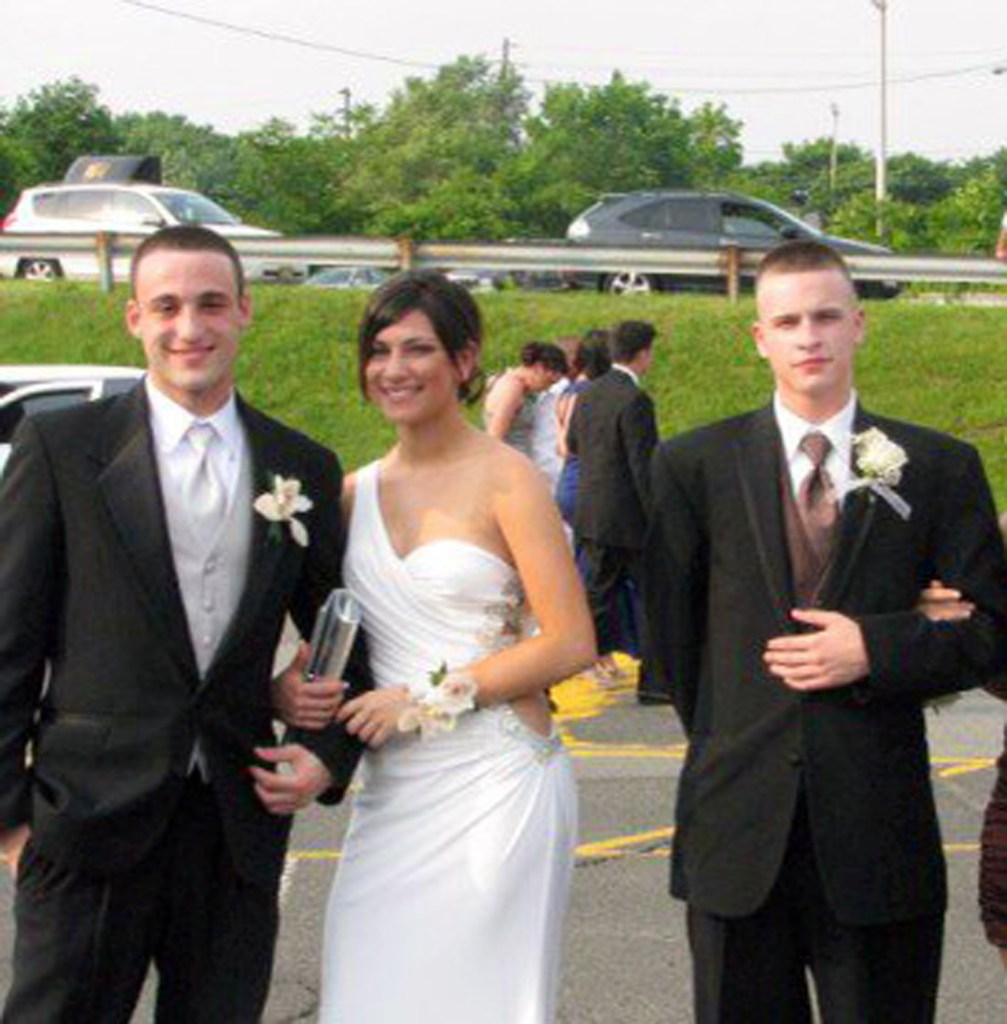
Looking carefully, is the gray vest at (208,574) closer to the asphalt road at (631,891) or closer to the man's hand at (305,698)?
the man's hand at (305,698)

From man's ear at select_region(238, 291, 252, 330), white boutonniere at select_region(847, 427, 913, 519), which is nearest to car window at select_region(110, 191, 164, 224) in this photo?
man's ear at select_region(238, 291, 252, 330)

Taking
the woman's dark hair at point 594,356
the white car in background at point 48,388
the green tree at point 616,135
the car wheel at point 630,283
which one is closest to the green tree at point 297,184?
the car wheel at point 630,283

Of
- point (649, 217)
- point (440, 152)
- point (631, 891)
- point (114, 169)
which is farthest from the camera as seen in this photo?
point (440, 152)

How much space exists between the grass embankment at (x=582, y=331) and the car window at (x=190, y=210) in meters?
5.80

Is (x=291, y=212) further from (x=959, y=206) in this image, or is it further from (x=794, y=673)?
(x=794, y=673)

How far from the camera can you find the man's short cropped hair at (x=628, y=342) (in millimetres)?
11406

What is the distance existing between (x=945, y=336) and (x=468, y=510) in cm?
1581

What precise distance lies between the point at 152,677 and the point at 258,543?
0.37 metres

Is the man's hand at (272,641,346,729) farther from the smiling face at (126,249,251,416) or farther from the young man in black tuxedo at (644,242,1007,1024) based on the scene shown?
the young man in black tuxedo at (644,242,1007,1024)

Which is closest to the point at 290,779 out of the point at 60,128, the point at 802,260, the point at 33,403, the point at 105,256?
the point at 802,260

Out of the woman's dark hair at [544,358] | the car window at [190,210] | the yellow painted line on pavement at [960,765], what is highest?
the car window at [190,210]

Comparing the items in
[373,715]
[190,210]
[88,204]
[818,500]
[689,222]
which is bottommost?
[373,715]

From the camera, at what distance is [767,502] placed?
14.1ft

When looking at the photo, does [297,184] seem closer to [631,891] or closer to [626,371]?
[626,371]
